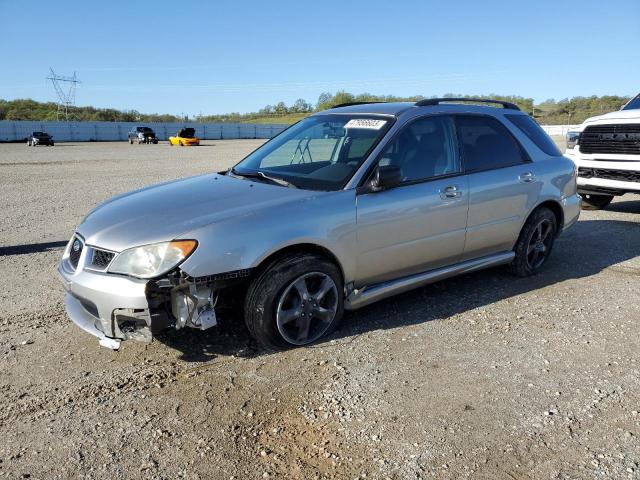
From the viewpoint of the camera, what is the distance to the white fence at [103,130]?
50416 mm

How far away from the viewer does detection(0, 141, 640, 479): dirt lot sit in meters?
2.60

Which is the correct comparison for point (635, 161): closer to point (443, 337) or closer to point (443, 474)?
point (443, 337)

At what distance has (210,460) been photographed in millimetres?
2600

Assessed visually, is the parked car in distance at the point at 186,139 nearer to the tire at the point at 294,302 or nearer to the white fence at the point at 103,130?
the white fence at the point at 103,130

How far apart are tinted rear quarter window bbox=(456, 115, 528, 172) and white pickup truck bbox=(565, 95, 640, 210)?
3.83m

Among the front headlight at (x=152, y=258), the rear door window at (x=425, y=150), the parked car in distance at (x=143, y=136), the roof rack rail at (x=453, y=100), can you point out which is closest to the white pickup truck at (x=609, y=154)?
the roof rack rail at (x=453, y=100)

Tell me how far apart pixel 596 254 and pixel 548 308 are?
232cm

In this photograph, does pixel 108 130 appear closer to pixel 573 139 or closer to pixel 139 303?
pixel 573 139

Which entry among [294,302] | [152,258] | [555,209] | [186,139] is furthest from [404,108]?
[186,139]

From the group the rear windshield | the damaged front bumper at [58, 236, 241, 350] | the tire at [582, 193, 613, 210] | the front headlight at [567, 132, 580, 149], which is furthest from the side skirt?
the tire at [582, 193, 613, 210]

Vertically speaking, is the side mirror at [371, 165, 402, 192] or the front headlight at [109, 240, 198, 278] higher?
the side mirror at [371, 165, 402, 192]

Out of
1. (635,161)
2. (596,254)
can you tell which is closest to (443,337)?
(596,254)

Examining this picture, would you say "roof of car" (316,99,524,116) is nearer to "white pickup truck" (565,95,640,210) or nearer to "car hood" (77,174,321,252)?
"car hood" (77,174,321,252)

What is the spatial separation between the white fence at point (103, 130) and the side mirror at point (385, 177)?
46.8 meters
